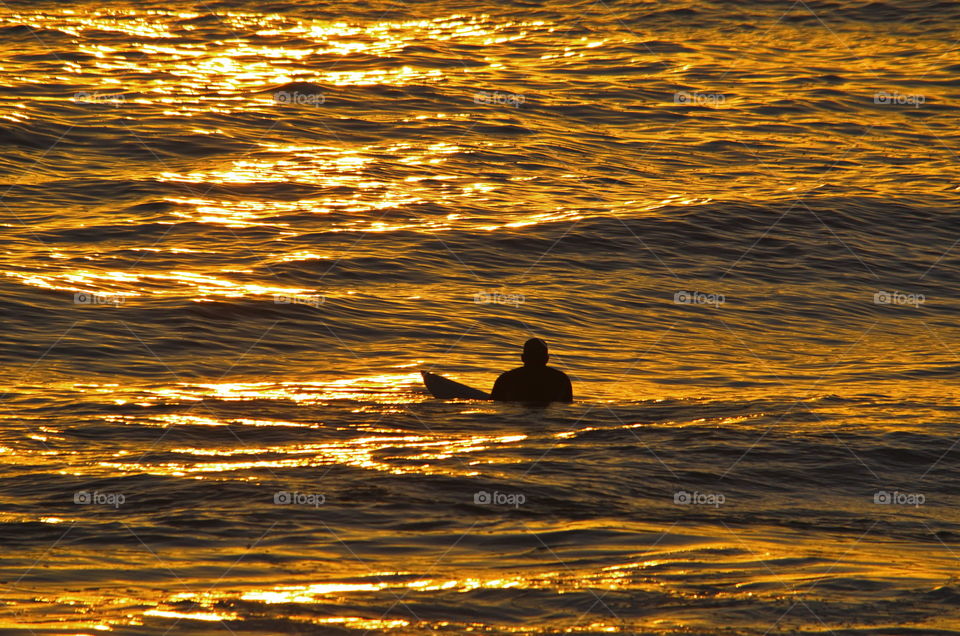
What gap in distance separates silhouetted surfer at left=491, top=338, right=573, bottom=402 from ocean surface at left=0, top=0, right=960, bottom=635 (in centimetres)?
37

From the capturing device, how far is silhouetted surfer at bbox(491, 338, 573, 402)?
40.0 ft

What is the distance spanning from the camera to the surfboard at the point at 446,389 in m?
12.3

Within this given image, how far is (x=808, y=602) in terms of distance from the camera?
7.05m

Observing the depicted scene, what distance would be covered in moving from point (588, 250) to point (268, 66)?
13597 millimetres

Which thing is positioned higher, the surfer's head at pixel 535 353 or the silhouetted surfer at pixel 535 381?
the surfer's head at pixel 535 353

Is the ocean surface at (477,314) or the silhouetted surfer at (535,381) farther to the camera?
the silhouetted surfer at (535,381)

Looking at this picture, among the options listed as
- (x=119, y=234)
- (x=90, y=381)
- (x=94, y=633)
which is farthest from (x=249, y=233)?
(x=94, y=633)

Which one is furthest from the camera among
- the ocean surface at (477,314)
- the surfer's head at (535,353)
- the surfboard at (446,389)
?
the surfboard at (446,389)

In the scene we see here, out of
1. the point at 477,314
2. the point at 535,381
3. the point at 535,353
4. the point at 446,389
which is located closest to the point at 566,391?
the point at 535,381

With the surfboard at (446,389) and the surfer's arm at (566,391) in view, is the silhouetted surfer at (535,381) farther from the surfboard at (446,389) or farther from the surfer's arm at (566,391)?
the surfboard at (446,389)

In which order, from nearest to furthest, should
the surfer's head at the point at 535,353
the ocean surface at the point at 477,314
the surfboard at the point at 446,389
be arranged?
1. the ocean surface at the point at 477,314
2. the surfer's head at the point at 535,353
3. the surfboard at the point at 446,389

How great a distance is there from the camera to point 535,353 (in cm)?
1213

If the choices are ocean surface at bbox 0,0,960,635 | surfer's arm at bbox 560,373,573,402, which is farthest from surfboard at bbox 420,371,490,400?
surfer's arm at bbox 560,373,573,402

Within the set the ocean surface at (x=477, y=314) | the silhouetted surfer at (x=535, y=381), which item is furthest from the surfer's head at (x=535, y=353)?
the ocean surface at (x=477, y=314)
